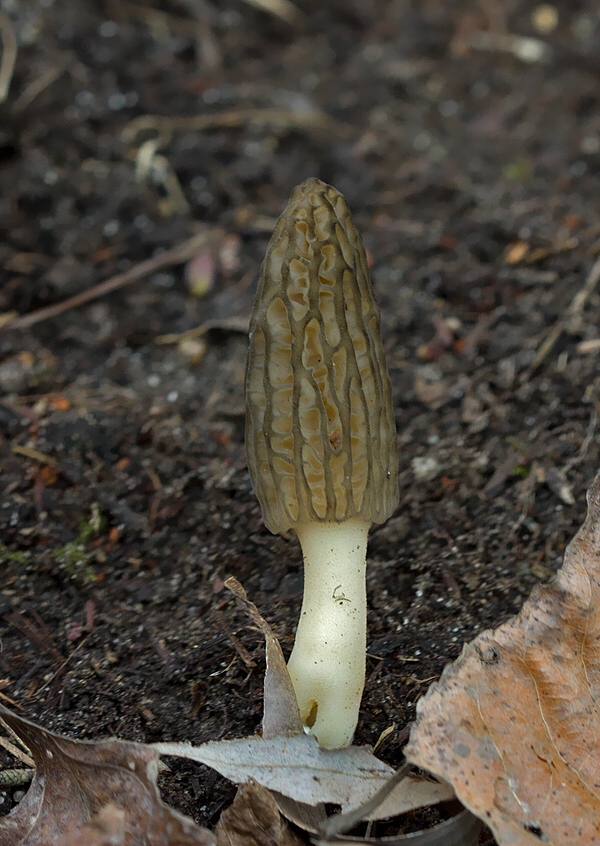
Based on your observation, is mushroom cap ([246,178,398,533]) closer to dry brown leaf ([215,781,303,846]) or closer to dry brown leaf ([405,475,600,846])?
dry brown leaf ([405,475,600,846])

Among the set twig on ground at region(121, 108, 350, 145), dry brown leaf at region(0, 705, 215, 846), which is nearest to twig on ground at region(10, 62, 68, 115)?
twig on ground at region(121, 108, 350, 145)

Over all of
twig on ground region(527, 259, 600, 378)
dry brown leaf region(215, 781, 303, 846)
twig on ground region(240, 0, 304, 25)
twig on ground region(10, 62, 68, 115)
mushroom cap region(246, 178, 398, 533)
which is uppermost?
twig on ground region(240, 0, 304, 25)

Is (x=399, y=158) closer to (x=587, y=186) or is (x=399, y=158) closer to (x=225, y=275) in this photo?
→ (x=587, y=186)

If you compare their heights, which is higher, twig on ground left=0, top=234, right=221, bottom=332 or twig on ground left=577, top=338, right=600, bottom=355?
twig on ground left=0, top=234, right=221, bottom=332

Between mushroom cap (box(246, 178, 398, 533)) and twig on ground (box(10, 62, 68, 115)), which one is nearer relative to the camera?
mushroom cap (box(246, 178, 398, 533))

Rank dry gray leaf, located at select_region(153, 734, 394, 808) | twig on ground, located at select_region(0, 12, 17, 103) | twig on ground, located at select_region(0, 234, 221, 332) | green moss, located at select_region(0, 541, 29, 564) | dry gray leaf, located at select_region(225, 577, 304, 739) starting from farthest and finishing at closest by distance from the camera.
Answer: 1. twig on ground, located at select_region(0, 12, 17, 103)
2. twig on ground, located at select_region(0, 234, 221, 332)
3. green moss, located at select_region(0, 541, 29, 564)
4. dry gray leaf, located at select_region(225, 577, 304, 739)
5. dry gray leaf, located at select_region(153, 734, 394, 808)

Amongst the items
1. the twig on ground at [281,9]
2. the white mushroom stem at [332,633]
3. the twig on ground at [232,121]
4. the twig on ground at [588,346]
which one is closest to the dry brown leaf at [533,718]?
the white mushroom stem at [332,633]
